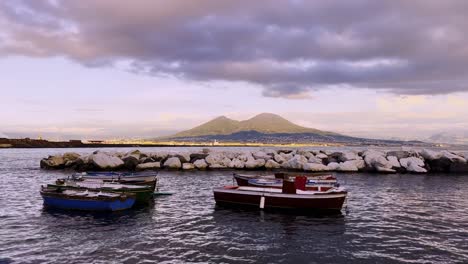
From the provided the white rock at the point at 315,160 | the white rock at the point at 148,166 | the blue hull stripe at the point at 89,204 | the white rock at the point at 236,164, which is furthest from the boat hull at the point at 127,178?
the white rock at the point at 315,160

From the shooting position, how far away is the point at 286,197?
77.8 ft

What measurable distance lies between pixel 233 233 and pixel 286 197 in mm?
6244

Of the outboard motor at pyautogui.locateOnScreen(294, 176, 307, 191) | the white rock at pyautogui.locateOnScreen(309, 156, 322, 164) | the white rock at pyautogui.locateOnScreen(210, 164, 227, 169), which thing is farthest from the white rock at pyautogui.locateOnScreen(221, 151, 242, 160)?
the outboard motor at pyautogui.locateOnScreen(294, 176, 307, 191)

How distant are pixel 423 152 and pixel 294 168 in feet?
60.8

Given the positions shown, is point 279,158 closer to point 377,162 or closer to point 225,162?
point 225,162

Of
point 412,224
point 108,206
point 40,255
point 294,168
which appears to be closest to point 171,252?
point 40,255

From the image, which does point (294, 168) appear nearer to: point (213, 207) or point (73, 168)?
point (213, 207)

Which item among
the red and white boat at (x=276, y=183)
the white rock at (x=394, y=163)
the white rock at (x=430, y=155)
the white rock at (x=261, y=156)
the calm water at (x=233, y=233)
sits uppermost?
the white rock at (x=430, y=155)

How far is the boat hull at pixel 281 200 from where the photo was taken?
23172 mm

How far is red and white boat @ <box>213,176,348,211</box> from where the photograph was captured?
23.2 m

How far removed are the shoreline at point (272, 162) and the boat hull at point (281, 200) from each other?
2439 centimetres

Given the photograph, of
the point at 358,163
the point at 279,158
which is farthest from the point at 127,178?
the point at 358,163

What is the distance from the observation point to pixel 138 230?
1886 cm

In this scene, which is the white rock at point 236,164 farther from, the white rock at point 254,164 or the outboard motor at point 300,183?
the outboard motor at point 300,183
